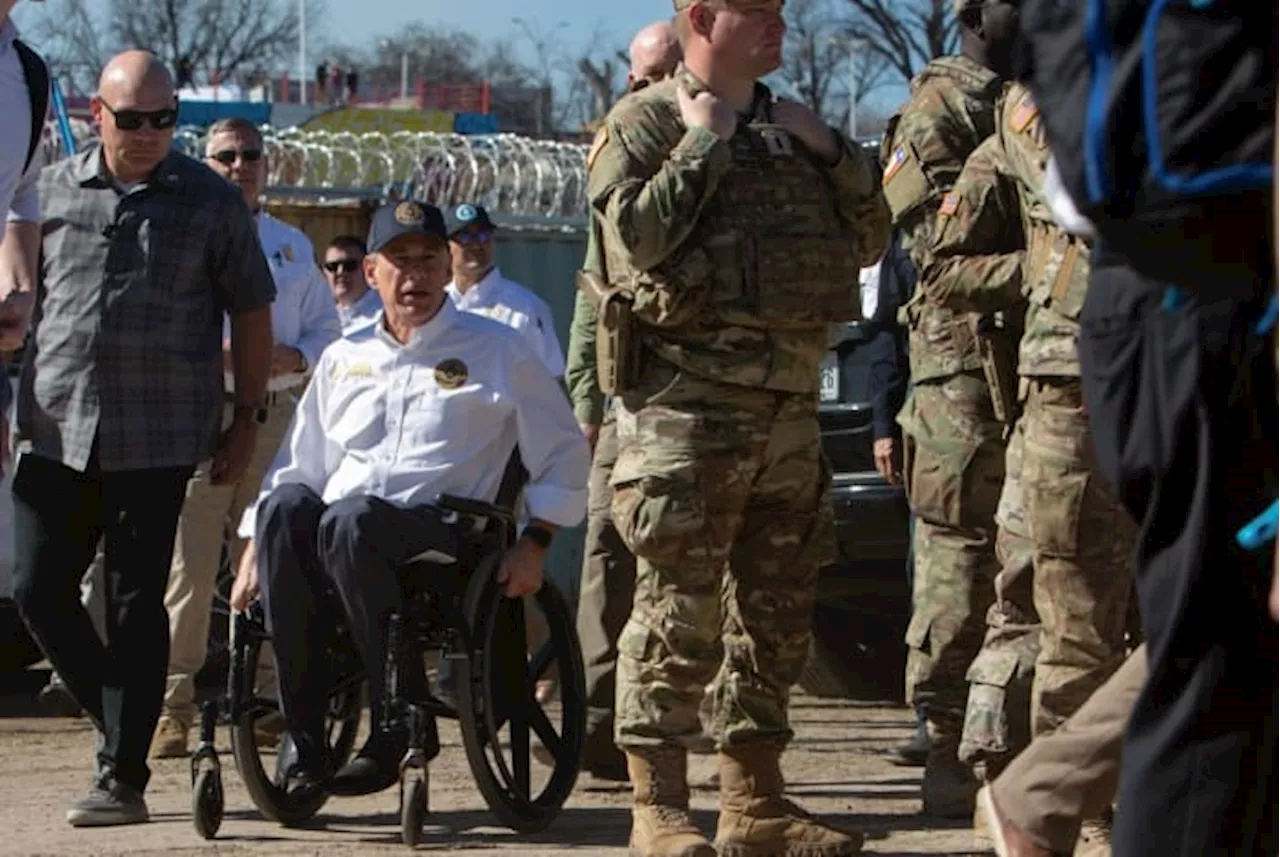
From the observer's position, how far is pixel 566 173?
16484 mm

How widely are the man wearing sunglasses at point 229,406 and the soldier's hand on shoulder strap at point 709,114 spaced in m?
3.15

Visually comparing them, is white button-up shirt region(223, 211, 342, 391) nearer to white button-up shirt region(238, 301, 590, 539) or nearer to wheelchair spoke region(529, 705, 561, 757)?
white button-up shirt region(238, 301, 590, 539)

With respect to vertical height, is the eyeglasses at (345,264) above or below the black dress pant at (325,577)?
above

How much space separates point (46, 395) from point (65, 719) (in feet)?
9.39

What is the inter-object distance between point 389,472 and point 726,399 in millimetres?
1246

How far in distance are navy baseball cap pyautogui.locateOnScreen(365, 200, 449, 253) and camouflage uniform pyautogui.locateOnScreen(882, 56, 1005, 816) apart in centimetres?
126

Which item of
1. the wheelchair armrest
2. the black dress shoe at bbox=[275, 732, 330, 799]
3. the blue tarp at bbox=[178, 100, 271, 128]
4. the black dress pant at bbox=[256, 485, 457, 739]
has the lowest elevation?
the black dress shoe at bbox=[275, 732, 330, 799]

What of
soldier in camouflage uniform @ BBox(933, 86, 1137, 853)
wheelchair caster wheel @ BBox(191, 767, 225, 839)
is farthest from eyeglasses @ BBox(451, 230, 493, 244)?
soldier in camouflage uniform @ BBox(933, 86, 1137, 853)

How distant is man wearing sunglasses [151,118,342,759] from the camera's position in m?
9.74

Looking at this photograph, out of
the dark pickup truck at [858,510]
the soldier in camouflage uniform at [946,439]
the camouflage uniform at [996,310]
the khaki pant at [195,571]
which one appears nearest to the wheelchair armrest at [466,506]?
the soldier in camouflage uniform at [946,439]

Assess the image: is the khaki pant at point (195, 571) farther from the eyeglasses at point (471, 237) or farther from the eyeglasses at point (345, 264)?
the eyeglasses at point (345, 264)

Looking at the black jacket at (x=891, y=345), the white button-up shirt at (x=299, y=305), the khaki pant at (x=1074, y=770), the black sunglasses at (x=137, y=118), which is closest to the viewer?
the khaki pant at (x=1074, y=770)

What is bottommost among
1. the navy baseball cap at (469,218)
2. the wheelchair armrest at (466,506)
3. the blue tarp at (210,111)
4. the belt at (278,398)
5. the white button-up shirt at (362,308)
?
the wheelchair armrest at (466,506)

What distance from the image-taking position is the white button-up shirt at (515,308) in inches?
438
